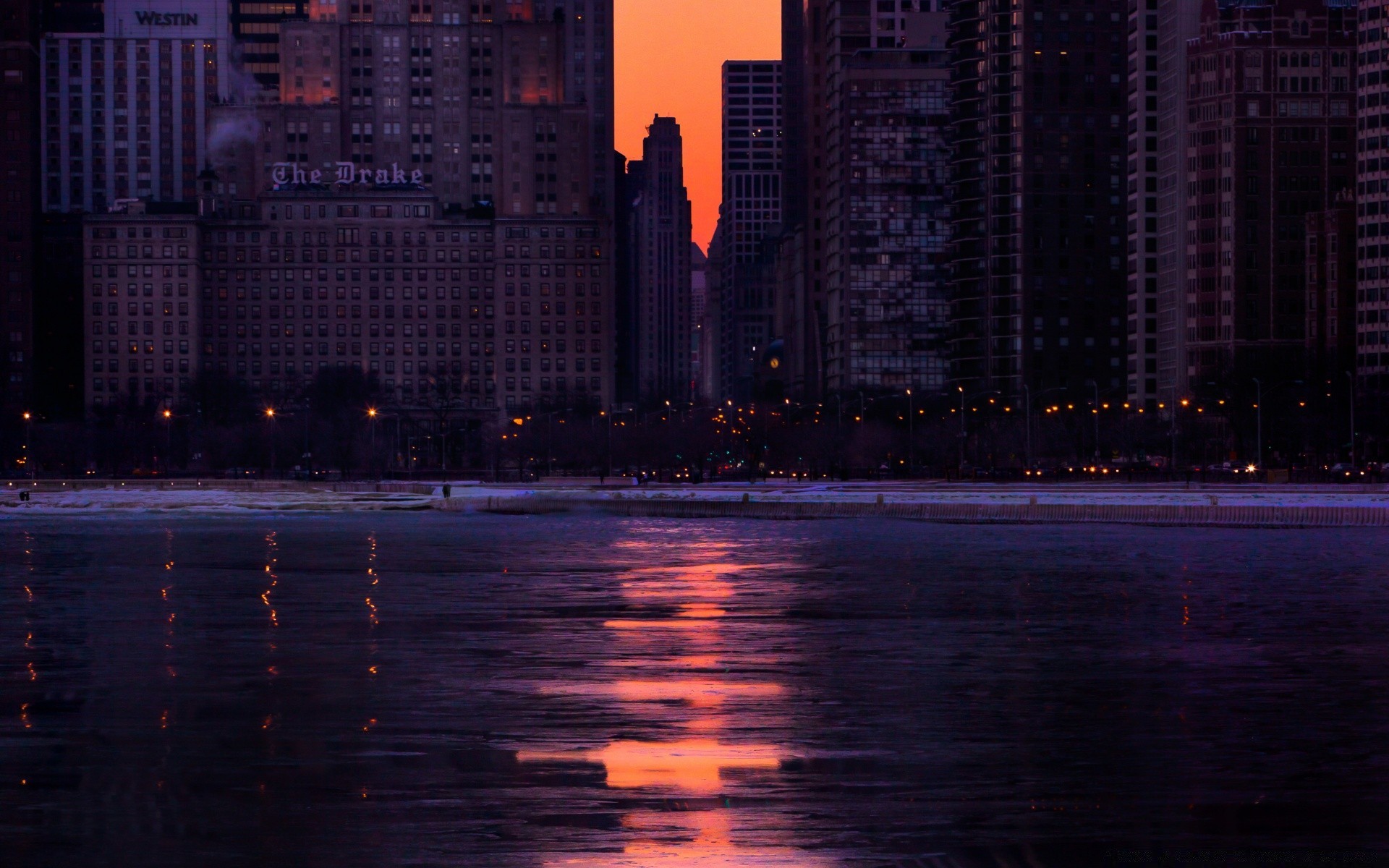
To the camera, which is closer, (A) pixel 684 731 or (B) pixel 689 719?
(A) pixel 684 731

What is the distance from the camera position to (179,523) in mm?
83250

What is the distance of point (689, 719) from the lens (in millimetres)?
22328

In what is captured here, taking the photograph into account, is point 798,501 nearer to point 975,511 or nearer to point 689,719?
point 975,511

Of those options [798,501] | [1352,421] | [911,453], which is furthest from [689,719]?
[911,453]

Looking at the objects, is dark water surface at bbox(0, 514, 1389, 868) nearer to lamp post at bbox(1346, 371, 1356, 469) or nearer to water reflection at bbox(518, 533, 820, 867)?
water reflection at bbox(518, 533, 820, 867)

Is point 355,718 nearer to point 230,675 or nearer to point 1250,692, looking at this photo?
point 230,675

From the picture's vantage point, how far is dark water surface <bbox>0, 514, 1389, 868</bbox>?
16125 millimetres

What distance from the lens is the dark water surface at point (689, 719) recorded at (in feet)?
52.9

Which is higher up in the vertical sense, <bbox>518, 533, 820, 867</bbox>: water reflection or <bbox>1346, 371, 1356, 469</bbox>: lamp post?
<bbox>1346, 371, 1356, 469</bbox>: lamp post

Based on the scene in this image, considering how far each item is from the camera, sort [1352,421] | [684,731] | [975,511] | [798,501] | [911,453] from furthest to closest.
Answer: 1. [911,453]
2. [1352,421]
3. [798,501]
4. [975,511]
5. [684,731]

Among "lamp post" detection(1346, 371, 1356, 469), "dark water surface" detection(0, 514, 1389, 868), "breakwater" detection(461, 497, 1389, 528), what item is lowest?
"breakwater" detection(461, 497, 1389, 528)

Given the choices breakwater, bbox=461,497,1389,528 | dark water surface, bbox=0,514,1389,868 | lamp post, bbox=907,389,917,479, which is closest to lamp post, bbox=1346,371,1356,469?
lamp post, bbox=907,389,917,479

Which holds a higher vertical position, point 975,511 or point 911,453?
point 911,453

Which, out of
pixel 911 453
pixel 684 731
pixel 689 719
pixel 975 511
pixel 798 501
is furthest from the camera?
pixel 911 453
